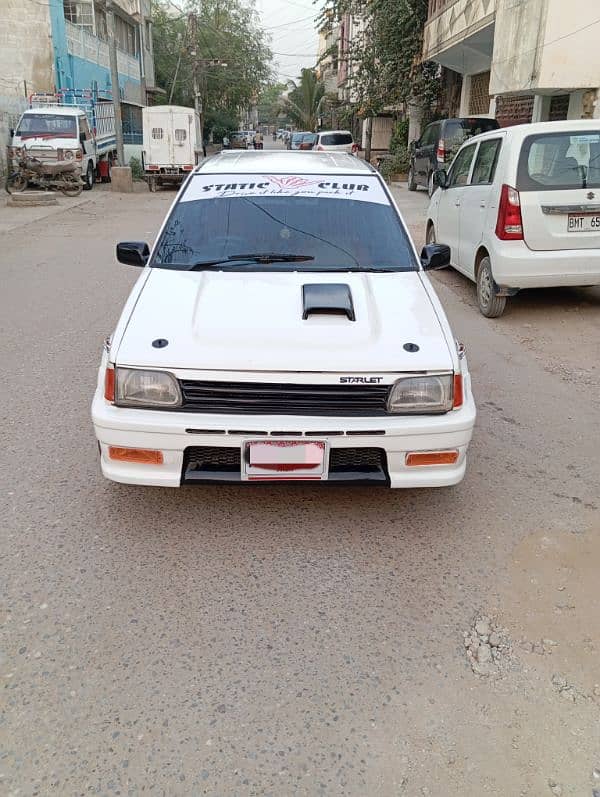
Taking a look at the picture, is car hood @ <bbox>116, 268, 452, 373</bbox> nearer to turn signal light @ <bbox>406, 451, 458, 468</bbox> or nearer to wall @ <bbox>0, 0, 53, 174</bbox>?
turn signal light @ <bbox>406, 451, 458, 468</bbox>

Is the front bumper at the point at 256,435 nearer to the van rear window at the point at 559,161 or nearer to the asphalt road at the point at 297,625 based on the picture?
the asphalt road at the point at 297,625

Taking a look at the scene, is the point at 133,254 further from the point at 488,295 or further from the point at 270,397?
the point at 488,295

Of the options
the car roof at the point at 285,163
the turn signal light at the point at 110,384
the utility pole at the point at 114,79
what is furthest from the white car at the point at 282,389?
the utility pole at the point at 114,79

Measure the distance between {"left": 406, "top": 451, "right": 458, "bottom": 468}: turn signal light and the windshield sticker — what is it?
6.66 ft

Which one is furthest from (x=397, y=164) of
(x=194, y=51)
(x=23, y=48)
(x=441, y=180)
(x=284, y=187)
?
(x=194, y=51)

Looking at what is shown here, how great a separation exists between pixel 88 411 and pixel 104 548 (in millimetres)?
1796

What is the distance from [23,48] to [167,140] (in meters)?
7.35

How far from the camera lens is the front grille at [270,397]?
315 centimetres

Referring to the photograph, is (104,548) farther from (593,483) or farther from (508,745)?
(593,483)

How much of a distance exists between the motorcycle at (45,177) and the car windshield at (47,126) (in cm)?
93

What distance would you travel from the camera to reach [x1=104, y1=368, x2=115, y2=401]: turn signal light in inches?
127

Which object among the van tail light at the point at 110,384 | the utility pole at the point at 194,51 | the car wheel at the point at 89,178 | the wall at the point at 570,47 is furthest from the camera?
the utility pole at the point at 194,51

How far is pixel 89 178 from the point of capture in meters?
22.5

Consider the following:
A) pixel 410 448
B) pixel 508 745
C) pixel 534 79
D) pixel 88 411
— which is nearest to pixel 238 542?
pixel 410 448
